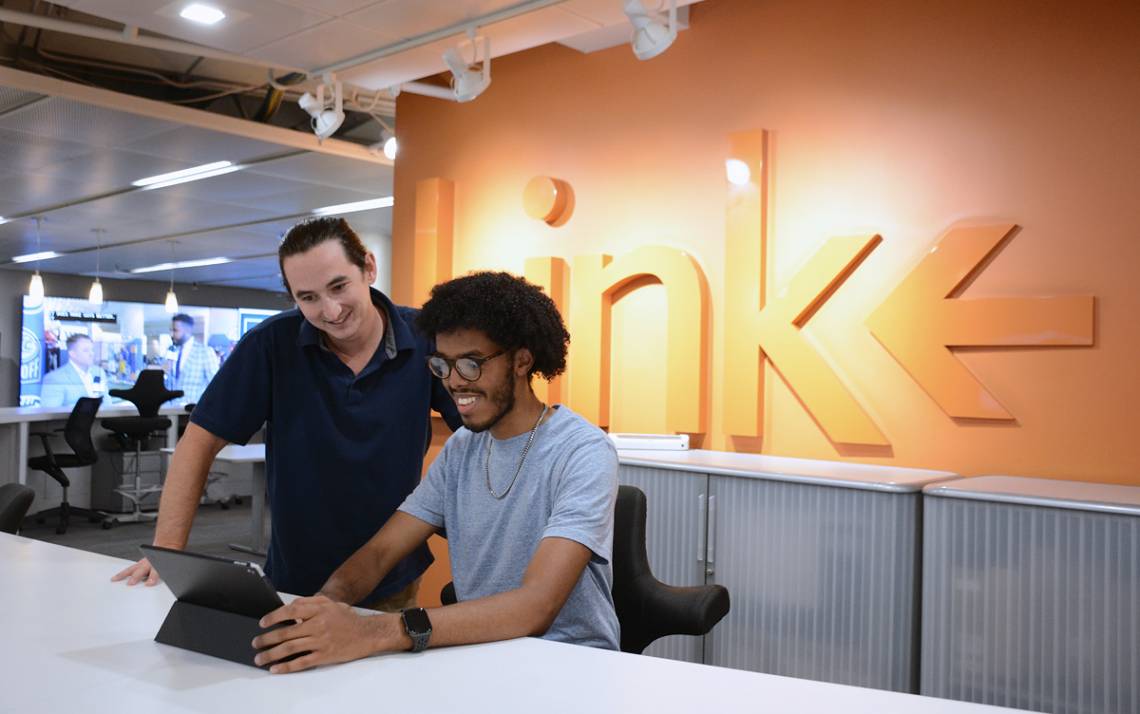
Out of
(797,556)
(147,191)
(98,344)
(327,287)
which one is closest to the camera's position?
(327,287)

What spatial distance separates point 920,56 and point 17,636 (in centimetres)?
360

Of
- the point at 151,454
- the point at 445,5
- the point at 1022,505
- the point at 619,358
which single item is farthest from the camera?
the point at 151,454

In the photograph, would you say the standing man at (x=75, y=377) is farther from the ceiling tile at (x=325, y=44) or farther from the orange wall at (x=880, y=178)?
the orange wall at (x=880, y=178)

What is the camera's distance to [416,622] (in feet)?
5.62

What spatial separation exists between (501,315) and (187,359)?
60.0ft

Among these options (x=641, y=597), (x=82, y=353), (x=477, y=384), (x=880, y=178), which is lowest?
(x=641, y=597)

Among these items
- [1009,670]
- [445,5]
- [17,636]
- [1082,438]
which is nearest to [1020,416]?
[1082,438]

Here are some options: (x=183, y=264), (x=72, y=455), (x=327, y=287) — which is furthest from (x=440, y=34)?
(x=183, y=264)

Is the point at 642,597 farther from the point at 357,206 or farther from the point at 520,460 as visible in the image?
the point at 357,206

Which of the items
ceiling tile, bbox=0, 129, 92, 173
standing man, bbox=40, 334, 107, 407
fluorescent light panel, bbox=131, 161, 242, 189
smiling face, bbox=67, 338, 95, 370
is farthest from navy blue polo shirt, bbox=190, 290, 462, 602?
smiling face, bbox=67, 338, 95, 370

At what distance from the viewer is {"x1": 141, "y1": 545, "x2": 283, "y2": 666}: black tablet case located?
1628 millimetres

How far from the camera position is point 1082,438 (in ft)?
11.4

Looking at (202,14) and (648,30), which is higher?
(202,14)

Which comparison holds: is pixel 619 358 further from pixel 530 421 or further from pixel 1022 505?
pixel 530 421
